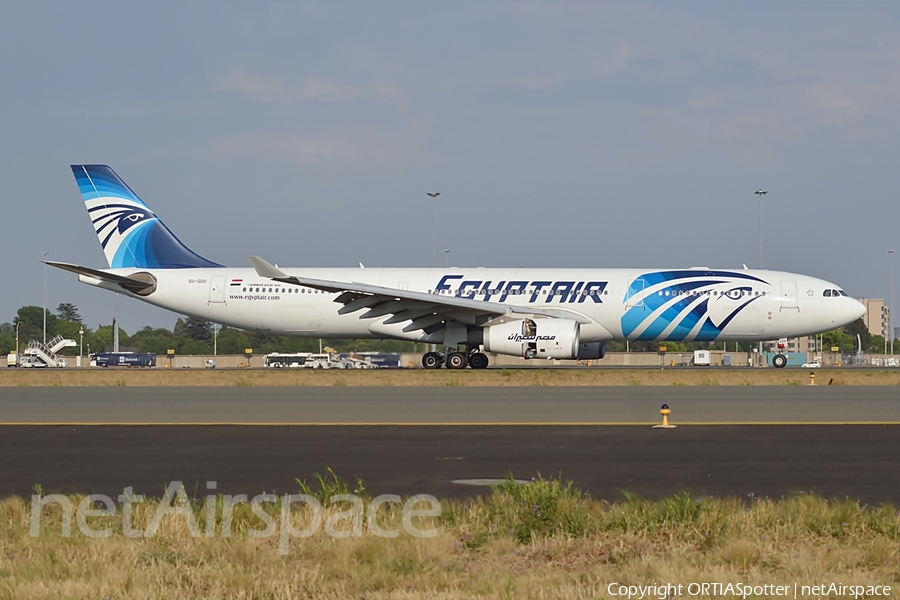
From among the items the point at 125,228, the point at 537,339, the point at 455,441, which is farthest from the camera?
the point at 125,228

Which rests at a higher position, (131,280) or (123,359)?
(131,280)

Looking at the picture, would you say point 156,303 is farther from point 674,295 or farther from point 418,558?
point 418,558

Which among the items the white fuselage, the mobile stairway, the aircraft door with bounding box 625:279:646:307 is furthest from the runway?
the mobile stairway

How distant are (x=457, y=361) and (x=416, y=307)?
7.85 ft

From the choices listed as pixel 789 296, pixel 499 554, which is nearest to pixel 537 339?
pixel 789 296

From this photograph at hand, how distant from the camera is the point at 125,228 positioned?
34562mm

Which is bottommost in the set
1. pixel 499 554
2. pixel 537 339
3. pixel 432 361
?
pixel 499 554

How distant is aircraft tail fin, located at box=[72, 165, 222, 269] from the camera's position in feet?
113

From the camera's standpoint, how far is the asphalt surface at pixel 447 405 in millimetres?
16516

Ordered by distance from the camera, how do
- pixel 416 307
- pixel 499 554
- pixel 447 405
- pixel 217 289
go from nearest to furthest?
1. pixel 499 554
2. pixel 447 405
3. pixel 416 307
4. pixel 217 289

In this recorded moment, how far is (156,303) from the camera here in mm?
34062

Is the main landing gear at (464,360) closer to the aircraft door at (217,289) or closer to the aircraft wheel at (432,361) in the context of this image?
the aircraft wheel at (432,361)

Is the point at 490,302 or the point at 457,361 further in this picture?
the point at 490,302

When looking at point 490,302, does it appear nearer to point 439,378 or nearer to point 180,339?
point 439,378
